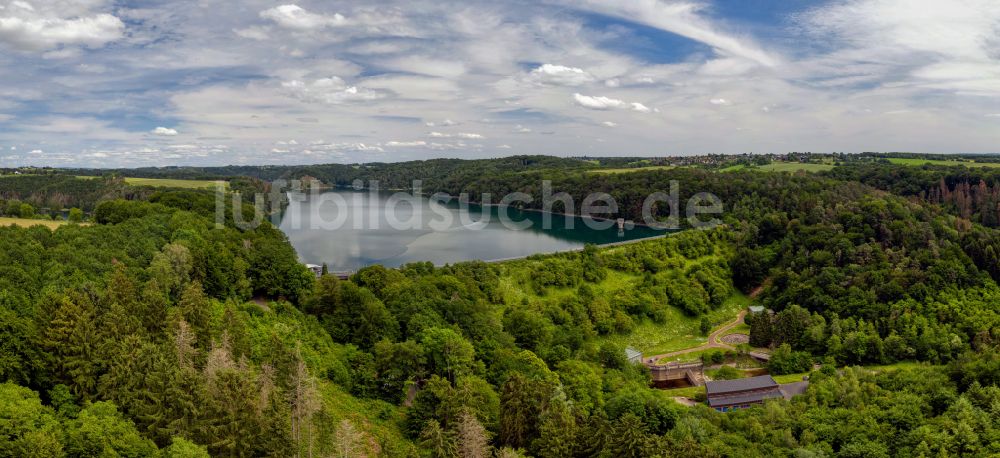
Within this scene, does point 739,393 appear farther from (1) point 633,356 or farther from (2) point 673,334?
(2) point 673,334

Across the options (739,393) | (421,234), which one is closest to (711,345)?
(739,393)

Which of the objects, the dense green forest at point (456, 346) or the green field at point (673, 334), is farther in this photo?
the green field at point (673, 334)

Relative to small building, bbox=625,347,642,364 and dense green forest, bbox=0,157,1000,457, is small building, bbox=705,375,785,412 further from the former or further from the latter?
small building, bbox=625,347,642,364

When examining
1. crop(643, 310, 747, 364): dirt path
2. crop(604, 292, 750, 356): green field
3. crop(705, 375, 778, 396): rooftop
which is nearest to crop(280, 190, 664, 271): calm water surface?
crop(604, 292, 750, 356): green field

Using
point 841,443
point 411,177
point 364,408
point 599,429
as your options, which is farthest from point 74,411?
point 411,177

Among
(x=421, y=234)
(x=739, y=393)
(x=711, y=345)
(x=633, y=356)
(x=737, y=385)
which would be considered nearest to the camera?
(x=739, y=393)

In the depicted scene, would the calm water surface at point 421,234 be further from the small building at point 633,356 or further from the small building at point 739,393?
the small building at point 739,393

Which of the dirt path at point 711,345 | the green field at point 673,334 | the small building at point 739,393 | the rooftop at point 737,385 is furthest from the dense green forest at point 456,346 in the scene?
the rooftop at point 737,385
